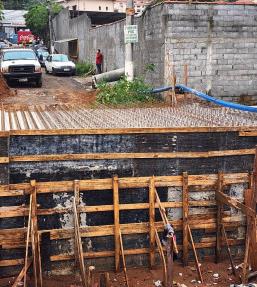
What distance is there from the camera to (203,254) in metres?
9.53

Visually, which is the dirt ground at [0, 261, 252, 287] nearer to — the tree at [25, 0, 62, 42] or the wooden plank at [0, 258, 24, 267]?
the wooden plank at [0, 258, 24, 267]

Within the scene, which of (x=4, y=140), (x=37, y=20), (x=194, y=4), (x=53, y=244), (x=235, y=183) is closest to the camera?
(x=4, y=140)

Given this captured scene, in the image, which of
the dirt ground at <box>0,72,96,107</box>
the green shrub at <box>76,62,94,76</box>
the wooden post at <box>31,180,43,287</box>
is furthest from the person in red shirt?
the wooden post at <box>31,180,43,287</box>

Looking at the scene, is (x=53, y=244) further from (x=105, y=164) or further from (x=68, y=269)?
(x=105, y=164)

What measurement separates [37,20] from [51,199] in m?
40.0

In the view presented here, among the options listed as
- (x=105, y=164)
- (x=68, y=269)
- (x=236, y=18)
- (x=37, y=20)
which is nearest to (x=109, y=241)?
(x=68, y=269)

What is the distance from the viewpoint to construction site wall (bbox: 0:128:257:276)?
27.3 ft

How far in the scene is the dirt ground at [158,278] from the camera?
8.60m

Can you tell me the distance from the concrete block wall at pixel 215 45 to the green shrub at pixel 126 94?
125 cm

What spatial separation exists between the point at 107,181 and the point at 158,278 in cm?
223

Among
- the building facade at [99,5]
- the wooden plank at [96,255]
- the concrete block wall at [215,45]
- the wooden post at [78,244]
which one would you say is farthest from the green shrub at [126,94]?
the building facade at [99,5]

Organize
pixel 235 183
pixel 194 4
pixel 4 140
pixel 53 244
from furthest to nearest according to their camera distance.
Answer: pixel 194 4 → pixel 235 183 → pixel 53 244 → pixel 4 140

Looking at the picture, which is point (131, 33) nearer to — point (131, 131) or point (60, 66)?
point (131, 131)

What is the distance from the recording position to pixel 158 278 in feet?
28.9
